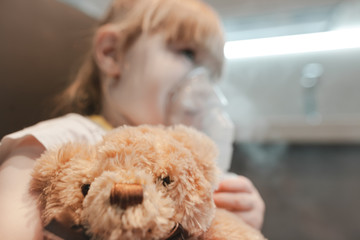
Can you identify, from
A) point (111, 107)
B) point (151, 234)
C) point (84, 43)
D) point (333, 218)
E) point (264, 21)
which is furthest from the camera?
point (264, 21)

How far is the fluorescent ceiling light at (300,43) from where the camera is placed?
1.76m

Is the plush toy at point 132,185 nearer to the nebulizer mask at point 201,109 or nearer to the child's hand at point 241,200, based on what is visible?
the child's hand at point 241,200

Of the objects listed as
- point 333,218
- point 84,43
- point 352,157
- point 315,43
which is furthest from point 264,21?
point 84,43

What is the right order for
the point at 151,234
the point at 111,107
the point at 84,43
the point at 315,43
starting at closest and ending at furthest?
the point at 151,234, the point at 111,107, the point at 84,43, the point at 315,43

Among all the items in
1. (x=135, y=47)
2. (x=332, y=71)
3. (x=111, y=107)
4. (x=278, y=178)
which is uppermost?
(x=332, y=71)

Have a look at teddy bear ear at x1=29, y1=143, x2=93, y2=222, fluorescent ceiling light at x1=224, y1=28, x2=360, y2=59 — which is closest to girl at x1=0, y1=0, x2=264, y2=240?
teddy bear ear at x1=29, y1=143, x2=93, y2=222

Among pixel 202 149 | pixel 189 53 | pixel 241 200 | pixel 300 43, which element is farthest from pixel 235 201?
pixel 300 43

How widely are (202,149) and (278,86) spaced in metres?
1.88

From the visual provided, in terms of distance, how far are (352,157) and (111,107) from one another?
1.15 m

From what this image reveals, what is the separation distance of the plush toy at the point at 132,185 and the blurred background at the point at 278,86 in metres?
0.25

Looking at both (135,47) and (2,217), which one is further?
(135,47)

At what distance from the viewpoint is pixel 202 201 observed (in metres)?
0.26

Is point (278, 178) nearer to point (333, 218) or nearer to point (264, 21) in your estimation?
point (333, 218)

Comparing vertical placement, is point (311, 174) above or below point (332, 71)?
below
